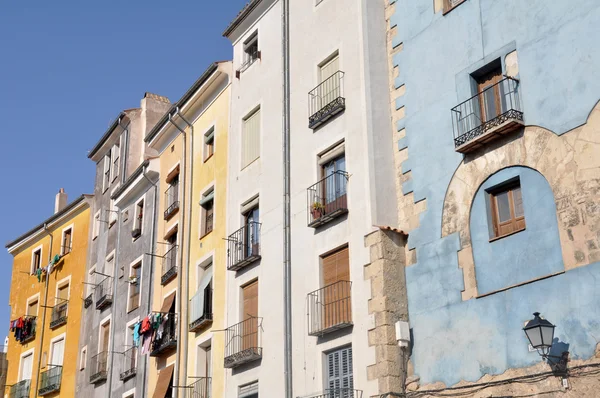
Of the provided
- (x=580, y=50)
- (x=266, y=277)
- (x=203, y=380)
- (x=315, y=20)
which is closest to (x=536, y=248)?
(x=580, y=50)

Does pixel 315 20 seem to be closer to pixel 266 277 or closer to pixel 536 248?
pixel 266 277

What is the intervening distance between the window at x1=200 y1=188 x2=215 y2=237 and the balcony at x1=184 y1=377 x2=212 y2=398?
4776 millimetres

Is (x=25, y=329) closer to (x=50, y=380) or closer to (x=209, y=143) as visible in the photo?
(x=50, y=380)

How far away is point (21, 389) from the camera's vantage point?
4088 cm

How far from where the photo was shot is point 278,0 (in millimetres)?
26641

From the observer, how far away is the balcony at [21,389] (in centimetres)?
4063

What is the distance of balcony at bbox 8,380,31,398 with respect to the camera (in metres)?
40.6

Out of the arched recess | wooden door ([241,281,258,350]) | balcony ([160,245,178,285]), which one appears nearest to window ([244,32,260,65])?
balcony ([160,245,178,285])

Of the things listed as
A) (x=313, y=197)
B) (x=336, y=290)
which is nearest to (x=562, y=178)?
(x=336, y=290)

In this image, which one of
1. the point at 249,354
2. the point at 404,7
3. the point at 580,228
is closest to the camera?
the point at 580,228

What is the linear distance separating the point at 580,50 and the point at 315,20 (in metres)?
9.33

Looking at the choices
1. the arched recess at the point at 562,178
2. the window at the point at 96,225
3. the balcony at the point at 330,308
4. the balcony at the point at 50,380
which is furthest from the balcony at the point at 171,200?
the arched recess at the point at 562,178

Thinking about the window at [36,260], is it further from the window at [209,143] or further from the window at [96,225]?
→ the window at [209,143]

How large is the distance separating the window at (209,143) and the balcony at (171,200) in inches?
90.3
